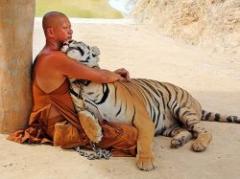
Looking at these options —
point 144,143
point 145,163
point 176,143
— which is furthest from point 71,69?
point 176,143

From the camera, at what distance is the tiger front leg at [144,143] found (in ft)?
14.5

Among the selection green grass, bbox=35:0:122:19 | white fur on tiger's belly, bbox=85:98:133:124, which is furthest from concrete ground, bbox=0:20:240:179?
green grass, bbox=35:0:122:19

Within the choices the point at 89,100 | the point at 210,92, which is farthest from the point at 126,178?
the point at 210,92

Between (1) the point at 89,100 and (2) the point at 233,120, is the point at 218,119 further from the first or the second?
(1) the point at 89,100

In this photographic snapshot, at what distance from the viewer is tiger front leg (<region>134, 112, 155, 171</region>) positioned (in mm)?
4406

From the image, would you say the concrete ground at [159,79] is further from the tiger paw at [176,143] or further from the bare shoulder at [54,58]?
the bare shoulder at [54,58]

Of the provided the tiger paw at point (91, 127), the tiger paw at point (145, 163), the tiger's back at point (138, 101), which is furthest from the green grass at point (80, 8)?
the tiger paw at point (145, 163)

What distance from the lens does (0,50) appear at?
491 centimetres

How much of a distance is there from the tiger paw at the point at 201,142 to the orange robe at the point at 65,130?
0.57m

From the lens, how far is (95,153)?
4.66 metres

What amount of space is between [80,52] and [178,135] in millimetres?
1163

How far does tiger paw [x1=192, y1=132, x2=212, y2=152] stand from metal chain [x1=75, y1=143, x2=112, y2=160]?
75 cm

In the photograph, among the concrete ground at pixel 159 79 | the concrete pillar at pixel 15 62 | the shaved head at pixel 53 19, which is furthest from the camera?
the concrete pillar at pixel 15 62

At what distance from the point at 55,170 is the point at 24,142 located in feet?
2.22
